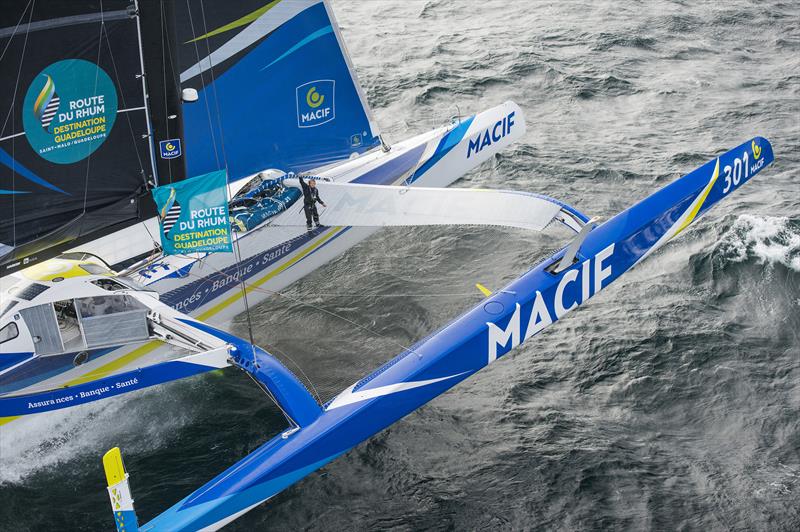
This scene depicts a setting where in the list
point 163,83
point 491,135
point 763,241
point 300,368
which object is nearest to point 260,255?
point 300,368

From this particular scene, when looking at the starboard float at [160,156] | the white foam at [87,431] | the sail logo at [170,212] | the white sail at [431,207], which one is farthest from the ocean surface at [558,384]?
the sail logo at [170,212]

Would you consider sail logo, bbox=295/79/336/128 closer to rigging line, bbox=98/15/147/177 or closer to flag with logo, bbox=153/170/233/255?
rigging line, bbox=98/15/147/177

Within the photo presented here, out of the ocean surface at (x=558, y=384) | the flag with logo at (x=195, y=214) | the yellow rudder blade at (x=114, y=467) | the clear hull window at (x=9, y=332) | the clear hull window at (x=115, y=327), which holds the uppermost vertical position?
the flag with logo at (x=195, y=214)

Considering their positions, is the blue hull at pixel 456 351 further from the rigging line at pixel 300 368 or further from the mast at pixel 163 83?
the mast at pixel 163 83

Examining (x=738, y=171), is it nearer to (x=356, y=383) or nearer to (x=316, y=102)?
(x=316, y=102)

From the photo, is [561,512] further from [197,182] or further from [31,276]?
[31,276]

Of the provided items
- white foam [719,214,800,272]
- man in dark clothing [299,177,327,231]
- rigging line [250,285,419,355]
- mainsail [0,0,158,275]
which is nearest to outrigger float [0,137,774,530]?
mainsail [0,0,158,275]
